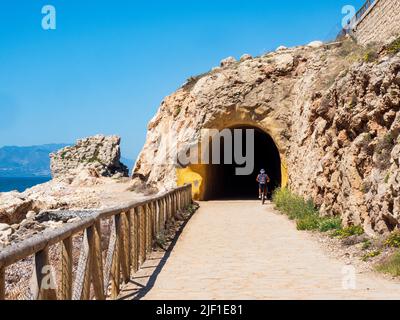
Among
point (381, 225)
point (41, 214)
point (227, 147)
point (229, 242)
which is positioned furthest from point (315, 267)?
point (227, 147)

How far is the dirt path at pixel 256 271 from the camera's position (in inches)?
279

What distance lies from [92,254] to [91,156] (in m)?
41.2

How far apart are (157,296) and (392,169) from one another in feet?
18.8

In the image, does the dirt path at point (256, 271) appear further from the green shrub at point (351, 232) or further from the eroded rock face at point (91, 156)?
the eroded rock face at point (91, 156)

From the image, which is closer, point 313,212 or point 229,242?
point 229,242

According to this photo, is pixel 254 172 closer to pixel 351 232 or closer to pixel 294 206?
pixel 294 206

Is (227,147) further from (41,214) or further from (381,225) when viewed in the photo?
(381,225)

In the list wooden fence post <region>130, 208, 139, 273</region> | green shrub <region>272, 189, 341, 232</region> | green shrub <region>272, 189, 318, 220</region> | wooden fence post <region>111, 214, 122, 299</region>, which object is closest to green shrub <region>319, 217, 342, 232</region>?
green shrub <region>272, 189, 341, 232</region>

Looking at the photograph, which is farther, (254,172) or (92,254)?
(254,172)

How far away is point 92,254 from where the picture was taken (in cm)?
584

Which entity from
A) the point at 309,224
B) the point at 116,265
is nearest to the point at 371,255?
the point at 116,265

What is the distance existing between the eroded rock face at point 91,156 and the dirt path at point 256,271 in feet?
104

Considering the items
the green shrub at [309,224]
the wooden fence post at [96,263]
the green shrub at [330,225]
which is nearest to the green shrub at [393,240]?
the green shrub at [330,225]
